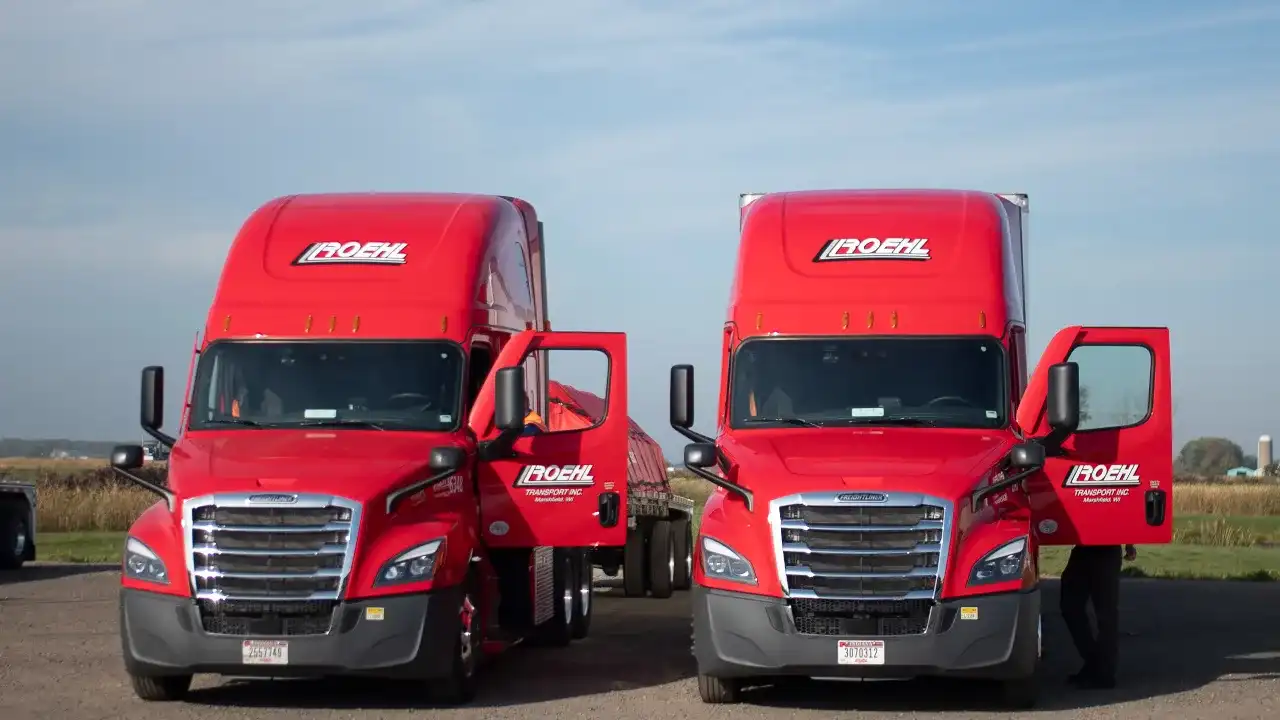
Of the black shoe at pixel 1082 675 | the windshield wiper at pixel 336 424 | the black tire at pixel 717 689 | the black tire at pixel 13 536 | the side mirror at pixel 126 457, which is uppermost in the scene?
the windshield wiper at pixel 336 424

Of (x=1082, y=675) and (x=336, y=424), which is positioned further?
(x=1082, y=675)

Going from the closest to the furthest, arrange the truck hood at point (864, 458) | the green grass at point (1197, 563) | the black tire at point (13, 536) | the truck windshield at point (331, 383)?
the truck hood at point (864, 458) < the truck windshield at point (331, 383) < the black tire at point (13, 536) < the green grass at point (1197, 563)

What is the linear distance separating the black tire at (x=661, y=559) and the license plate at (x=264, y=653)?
10.9 m

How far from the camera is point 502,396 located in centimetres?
1336

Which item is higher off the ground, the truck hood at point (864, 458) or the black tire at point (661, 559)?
the truck hood at point (864, 458)

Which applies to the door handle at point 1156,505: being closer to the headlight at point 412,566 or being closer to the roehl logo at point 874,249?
the roehl logo at point 874,249

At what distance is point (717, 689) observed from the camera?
13.1m

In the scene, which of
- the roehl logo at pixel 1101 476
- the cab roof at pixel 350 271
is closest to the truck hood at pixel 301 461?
the cab roof at pixel 350 271

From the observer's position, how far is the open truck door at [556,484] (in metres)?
14.1

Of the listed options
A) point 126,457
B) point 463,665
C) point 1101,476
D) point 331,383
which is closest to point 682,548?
point 1101,476

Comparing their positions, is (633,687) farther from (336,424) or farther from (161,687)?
(161,687)

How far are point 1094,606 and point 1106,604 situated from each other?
0.58ft

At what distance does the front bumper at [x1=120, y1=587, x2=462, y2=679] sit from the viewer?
12281 mm

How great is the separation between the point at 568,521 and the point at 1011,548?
11.8ft
